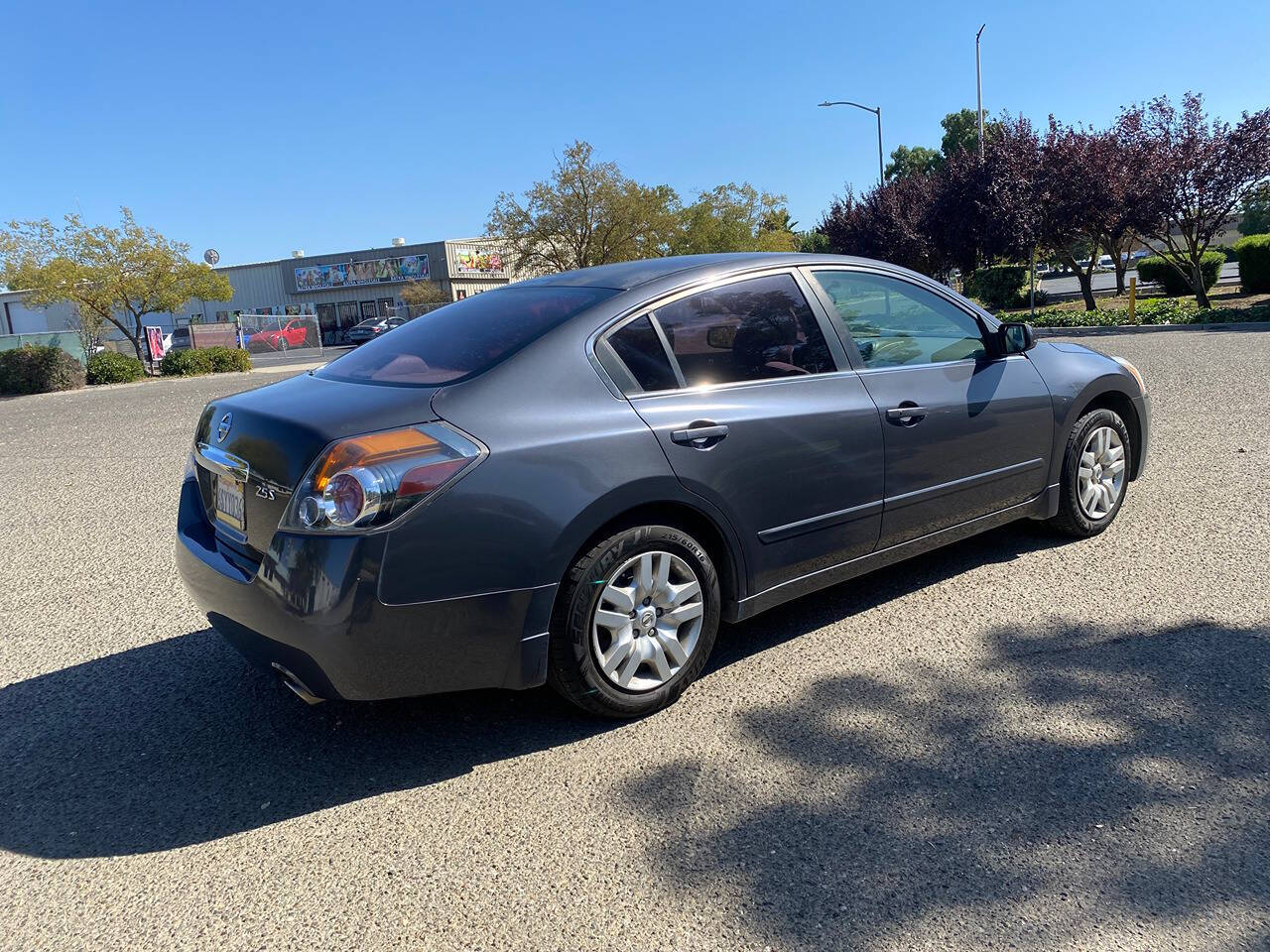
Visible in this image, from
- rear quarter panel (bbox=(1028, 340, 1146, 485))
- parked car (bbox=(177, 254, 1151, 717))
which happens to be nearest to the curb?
rear quarter panel (bbox=(1028, 340, 1146, 485))

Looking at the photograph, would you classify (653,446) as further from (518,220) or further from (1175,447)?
(518,220)

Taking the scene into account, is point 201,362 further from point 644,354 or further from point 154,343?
point 644,354

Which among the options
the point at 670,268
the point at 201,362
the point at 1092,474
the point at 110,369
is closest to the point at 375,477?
the point at 670,268

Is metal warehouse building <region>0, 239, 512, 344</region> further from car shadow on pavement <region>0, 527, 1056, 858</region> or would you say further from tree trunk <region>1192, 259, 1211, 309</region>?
car shadow on pavement <region>0, 527, 1056, 858</region>

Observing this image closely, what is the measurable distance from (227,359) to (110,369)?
336cm

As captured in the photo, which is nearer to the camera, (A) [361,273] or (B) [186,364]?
(B) [186,364]

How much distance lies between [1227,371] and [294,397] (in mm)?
11731

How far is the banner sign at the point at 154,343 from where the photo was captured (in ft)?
94.2

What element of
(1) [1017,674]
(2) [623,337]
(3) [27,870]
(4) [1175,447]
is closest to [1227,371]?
(4) [1175,447]

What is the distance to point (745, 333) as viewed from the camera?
3.74 m

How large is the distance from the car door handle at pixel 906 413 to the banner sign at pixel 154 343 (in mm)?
29109

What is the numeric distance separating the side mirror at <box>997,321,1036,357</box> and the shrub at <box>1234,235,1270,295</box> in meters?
26.1

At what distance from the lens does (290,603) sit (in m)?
2.83

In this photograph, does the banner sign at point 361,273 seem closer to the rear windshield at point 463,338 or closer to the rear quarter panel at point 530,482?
the rear windshield at point 463,338
